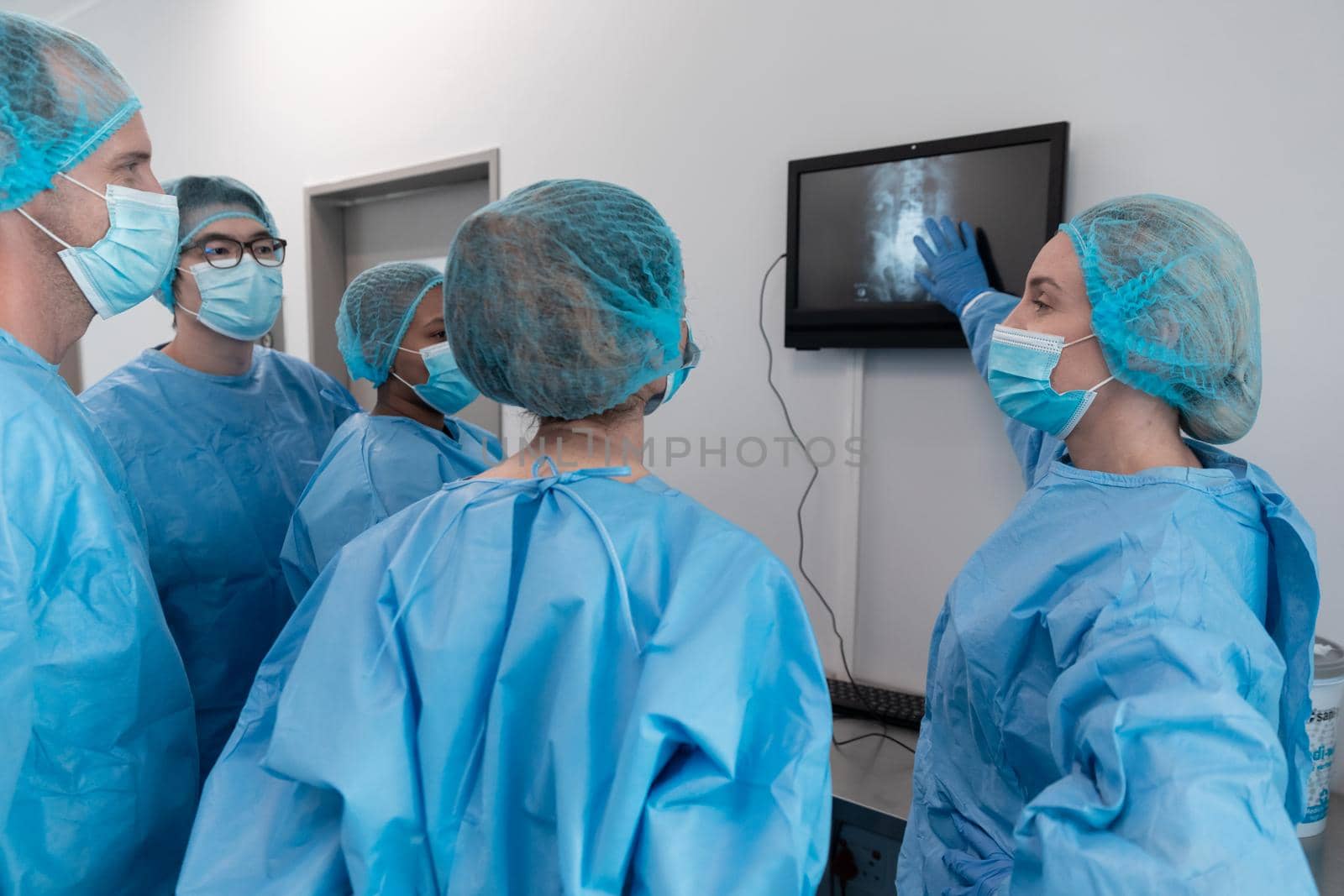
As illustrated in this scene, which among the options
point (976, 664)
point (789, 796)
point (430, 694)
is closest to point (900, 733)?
point (976, 664)

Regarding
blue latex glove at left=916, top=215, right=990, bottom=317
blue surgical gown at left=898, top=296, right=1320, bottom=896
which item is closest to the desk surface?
blue surgical gown at left=898, top=296, right=1320, bottom=896

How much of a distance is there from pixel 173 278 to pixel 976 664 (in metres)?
1.43

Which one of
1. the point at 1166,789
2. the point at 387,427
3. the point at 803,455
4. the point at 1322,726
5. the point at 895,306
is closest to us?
the point at 1166,789

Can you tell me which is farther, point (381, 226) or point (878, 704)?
point (381, 226)

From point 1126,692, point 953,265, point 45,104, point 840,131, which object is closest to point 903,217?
point 953,265

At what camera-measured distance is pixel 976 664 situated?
909mm

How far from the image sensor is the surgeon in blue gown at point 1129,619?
591 millimetres

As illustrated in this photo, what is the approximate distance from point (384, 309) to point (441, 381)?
0.16 metres

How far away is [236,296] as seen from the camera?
1.40 metres

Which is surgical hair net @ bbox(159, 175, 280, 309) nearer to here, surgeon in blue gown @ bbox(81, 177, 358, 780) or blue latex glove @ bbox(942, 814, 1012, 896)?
surgeon in blue gown @ bbox(81, 177, 358, 780)

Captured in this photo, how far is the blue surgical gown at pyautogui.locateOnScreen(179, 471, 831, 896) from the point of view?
61 centimetres

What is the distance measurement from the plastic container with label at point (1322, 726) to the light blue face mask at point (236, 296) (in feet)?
5.82

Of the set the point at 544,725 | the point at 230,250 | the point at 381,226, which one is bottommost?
the point at 544,725

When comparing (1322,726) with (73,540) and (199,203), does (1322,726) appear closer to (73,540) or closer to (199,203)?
(73,540)
